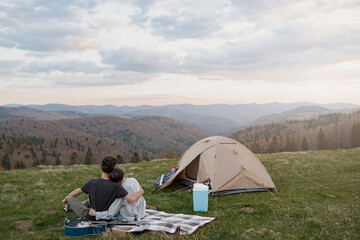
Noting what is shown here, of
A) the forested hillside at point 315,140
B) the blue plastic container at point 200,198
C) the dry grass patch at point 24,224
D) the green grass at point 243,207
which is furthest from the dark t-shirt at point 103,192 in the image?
the forested hillside at point 315,140

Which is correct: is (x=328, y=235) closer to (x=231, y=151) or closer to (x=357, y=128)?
(x=231, y=151)

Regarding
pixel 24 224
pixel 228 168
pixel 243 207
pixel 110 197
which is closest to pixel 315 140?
pixel 228 168

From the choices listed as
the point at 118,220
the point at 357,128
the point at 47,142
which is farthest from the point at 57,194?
the point at 47,142

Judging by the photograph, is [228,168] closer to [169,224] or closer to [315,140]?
[169,224]

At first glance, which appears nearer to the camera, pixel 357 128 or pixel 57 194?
pixel 57 194

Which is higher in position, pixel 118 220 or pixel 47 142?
pixel 118 220

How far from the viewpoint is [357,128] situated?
299 ft

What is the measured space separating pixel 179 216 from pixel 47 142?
192959mm

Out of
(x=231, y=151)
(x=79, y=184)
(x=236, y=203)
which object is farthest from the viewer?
(x=79, y=184)

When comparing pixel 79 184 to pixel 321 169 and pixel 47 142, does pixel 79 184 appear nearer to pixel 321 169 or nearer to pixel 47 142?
pixel 321 169

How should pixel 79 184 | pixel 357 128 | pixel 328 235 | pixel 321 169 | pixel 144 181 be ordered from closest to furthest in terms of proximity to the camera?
1. pixel 328 235
2. pixel 79 184
3. pixel 144 181
4. pixel 321 169
5. pixel 357 128

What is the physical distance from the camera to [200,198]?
9.85 m

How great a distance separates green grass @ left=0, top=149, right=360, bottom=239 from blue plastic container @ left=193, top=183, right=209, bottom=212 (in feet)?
0.99

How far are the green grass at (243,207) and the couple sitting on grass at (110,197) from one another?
104cm
